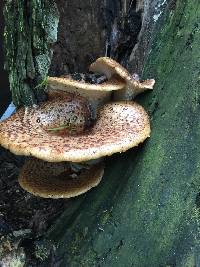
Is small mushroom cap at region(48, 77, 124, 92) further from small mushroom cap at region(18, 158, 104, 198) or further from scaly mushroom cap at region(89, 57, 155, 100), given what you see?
small mushroom cap at region(18, 158, 104, 198)

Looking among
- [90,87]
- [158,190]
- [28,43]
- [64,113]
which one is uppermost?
[28,43]

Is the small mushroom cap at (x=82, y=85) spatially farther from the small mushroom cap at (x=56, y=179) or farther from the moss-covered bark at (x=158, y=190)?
the small mushroom cap at (x=56, y=179)

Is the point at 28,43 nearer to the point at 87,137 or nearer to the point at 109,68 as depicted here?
the point at 109,68

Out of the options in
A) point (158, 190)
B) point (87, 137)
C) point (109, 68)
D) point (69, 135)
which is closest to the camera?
point (158, 190)

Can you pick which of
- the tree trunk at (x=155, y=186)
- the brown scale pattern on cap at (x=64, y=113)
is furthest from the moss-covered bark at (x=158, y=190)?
the brown scale pattern on cap at (x=64, y=113)

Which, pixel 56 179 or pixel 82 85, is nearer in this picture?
pixel 82 85

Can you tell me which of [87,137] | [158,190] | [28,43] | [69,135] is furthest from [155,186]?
[28,43]

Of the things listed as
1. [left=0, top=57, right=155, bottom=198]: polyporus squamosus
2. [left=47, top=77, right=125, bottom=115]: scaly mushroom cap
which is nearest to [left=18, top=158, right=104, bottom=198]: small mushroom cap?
[left=0, top=57, right=155, bottom=198]: polyporus squamosus

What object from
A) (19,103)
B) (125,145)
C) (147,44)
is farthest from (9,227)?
(147,44)
